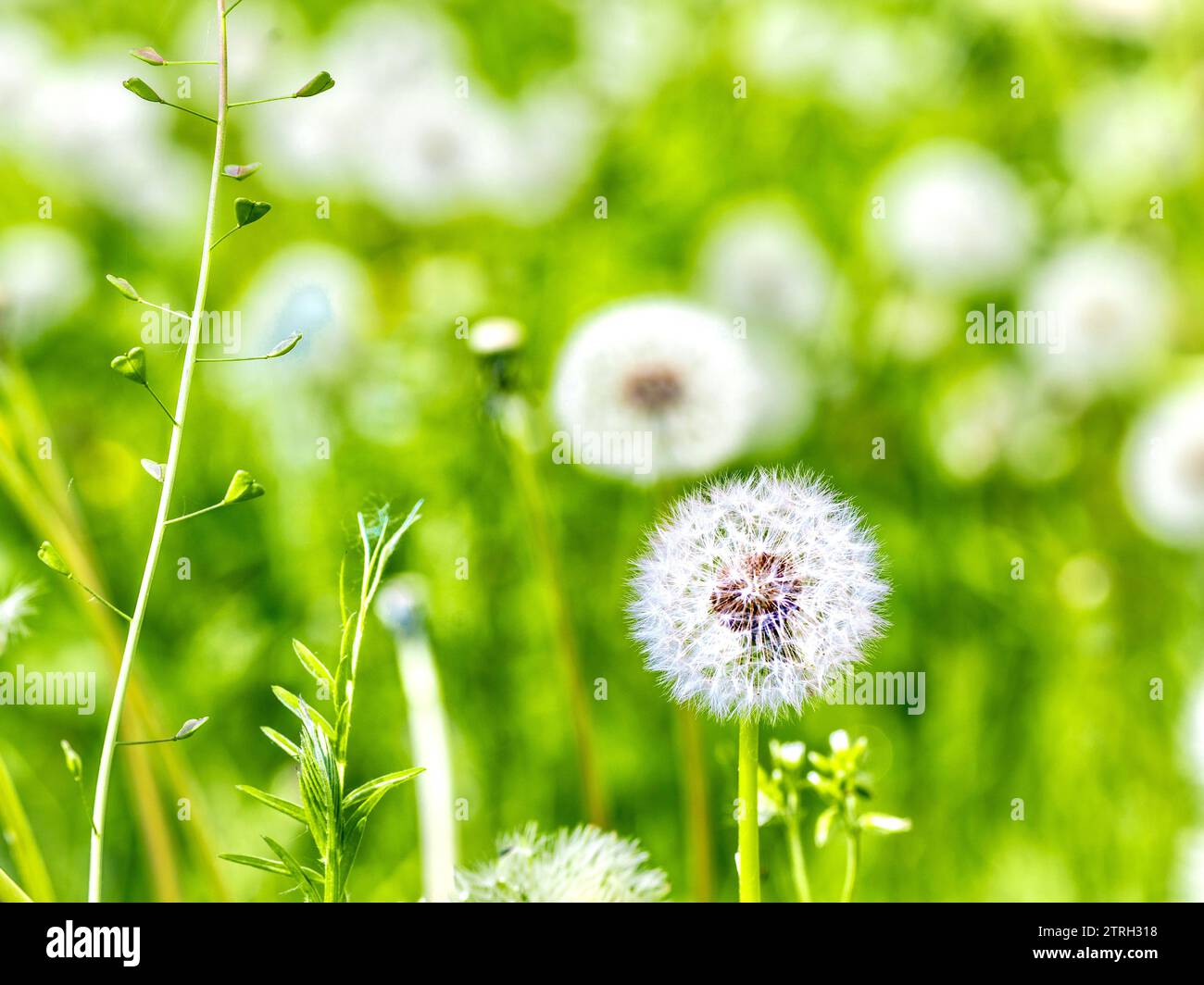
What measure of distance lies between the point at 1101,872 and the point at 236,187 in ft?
4.63

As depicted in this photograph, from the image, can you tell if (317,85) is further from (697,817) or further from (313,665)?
(697,817)

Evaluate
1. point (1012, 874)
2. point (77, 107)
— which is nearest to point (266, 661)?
point (1012, 874)

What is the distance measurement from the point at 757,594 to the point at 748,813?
0.08m

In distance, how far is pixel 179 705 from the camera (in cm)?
120

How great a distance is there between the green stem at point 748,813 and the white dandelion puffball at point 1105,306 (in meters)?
1.36

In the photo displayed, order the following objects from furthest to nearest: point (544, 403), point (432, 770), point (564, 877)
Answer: point (544, 403) → point (432, 770) → point (564, 877)

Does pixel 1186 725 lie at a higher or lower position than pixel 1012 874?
higher

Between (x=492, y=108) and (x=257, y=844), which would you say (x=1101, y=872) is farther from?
(x=492, y=108)

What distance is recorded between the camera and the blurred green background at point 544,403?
3.73ft

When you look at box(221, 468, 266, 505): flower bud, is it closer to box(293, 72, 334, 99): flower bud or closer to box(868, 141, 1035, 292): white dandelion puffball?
box(293, 72, 334, 99): flower bud

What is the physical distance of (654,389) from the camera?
41.6 inches

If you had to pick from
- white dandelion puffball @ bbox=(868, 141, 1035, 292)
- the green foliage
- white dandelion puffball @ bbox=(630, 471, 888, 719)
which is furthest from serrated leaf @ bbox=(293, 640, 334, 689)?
white dandelion puffball @ bbox=(868, 141, 1035, 292)

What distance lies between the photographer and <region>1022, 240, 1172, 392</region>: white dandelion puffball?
5.40 feet

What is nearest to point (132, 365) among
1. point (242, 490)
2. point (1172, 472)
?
point (242, 490)
